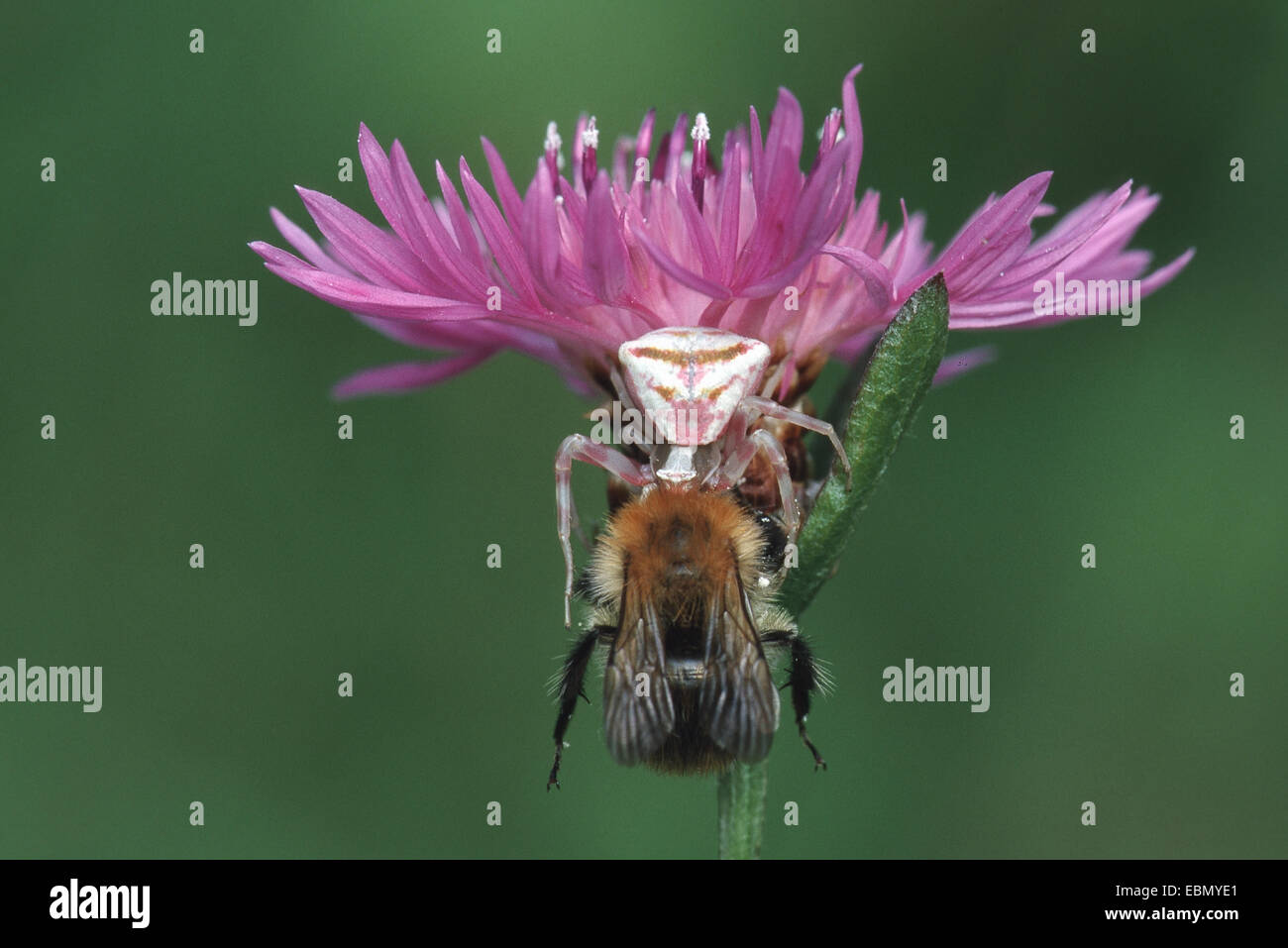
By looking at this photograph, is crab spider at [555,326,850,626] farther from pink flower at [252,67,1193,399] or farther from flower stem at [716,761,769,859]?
flower stem at [716,761,769,859]

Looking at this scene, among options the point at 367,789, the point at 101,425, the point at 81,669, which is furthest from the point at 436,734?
the point at 101,425

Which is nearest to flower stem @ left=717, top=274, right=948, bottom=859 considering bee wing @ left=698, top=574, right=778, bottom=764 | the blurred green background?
bee wing @ left=698, top=574, right=778, bottom=764

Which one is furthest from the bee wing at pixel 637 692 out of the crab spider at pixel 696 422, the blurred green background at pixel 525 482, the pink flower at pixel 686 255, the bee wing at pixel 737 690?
the blurred green background at pixel 525 482

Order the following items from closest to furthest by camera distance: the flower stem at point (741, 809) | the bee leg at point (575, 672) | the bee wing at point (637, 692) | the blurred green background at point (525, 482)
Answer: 1. the bee wing at point (637, 692)
2. the bee leg at point (575, 672)
3. the flower stem at point (741, 809)
4. the blurred green background at point (525, 482)

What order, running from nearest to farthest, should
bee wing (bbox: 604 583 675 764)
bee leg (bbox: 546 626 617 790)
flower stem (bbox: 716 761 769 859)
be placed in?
1. bee wing (bbox: 604 583 675 764)
2. bee leg (bbox: 546 626 617 790)
3. flower stem (bbox: 716 761 769 859)

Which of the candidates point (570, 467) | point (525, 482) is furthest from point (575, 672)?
point (525, 482)

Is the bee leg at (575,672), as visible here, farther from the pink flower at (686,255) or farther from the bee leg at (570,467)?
the pink flower at (686,255)

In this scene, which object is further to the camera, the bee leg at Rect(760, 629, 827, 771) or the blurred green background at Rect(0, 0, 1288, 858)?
the blurred green background at Rect(0, 0, 1288, 858)
